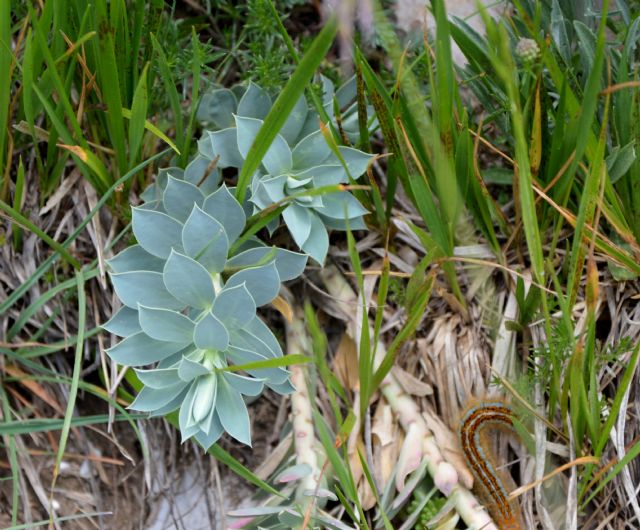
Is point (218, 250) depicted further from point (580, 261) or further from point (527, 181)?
point (580, 261)

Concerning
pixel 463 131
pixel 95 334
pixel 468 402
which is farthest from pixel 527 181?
pixel 95 334

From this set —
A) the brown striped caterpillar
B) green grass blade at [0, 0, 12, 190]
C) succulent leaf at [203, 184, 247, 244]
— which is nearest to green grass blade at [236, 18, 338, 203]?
succulent leaf at [203, 184, 247, 244]

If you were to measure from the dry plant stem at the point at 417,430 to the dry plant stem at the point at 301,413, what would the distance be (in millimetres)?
119

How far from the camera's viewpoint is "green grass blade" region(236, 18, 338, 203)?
1149 millimetres

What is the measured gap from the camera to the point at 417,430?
1655 mm

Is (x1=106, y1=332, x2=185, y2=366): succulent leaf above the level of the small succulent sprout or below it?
below

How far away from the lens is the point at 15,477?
65.1 inches

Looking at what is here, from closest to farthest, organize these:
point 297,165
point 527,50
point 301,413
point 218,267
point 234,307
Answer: point 527,50 → point 234,307 → point 218,267 → point 297,165 → point 301,413

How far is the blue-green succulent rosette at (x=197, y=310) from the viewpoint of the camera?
1381 mm

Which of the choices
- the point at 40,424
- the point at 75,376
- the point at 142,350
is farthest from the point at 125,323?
the point at 40,424

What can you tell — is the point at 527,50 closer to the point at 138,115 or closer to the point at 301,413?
the point at 138,115

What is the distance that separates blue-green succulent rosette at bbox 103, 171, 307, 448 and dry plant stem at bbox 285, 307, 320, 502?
22 centimetres

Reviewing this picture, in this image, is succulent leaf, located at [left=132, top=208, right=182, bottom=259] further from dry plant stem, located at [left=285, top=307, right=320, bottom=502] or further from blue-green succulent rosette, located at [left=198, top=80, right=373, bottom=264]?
dry plant stem, located at [left=285, top=307, right=320, bottom=502]

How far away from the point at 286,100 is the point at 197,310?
493 mm
